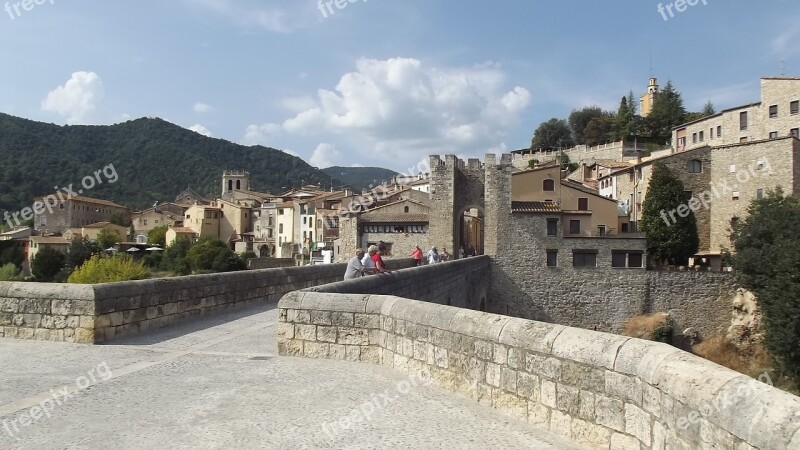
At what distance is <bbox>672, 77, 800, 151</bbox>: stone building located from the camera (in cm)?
4853

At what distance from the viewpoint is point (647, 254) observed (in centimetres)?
4278

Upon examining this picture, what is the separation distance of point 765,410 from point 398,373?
4368 millimetres

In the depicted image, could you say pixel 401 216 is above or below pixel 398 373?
above

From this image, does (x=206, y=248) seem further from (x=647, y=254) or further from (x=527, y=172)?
(x=647, y=254)

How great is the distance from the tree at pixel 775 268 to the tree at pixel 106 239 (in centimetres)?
7146

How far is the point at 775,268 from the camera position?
30.4m

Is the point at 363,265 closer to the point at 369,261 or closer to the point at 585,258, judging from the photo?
the point at 369,261

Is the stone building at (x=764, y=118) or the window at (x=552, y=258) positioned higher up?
the stone building at (x=764, y=118)

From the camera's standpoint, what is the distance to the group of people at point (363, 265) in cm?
1182

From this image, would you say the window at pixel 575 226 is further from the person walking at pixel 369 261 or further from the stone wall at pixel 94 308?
the stone wall at pixel 94 308

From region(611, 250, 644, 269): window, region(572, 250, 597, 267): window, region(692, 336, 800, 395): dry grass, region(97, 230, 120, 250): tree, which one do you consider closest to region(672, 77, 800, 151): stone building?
region(611, 250, 644, 269): window

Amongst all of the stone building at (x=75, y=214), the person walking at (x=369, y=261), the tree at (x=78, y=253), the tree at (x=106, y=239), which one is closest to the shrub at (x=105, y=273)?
the tree at (x=78, y=253)

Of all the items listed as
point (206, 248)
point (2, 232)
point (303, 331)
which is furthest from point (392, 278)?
point (2, 232)

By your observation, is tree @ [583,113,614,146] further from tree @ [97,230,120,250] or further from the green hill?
the green hill
